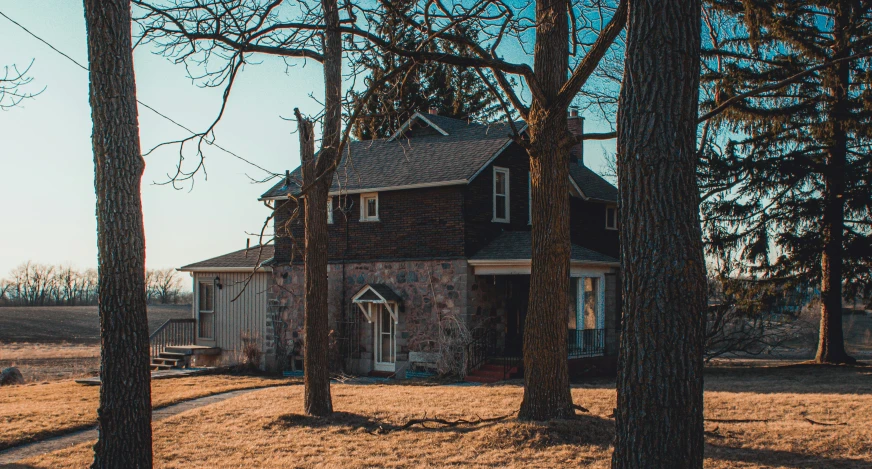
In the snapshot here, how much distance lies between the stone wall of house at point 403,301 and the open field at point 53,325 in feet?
49.6

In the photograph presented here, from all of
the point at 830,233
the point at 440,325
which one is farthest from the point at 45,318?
the point at 830,233

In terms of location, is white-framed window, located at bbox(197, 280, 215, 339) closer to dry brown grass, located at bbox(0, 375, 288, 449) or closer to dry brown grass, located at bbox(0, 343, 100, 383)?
dry brown grass, located at bbox(0, 343, 100, 383)

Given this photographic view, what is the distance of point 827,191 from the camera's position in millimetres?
19719

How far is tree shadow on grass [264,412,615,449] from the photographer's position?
29.5 ft

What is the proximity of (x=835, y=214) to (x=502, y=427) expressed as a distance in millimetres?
13972

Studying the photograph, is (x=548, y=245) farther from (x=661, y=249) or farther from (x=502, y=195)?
(x=502, y=195)

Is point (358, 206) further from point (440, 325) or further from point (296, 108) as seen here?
point (296, 108)

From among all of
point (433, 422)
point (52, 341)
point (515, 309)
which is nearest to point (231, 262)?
point (515, 309)

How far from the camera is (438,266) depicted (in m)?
19.8

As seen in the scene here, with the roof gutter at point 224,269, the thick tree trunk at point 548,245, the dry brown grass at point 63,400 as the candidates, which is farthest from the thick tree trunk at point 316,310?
the roof gutter at point 224,269

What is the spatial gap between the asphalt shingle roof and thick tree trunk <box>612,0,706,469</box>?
1321 centimetres

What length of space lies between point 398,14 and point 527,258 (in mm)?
9325

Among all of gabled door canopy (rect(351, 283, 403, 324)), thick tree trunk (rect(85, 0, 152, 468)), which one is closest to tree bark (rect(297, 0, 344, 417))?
thick tree trunk (rect(85, 0, 152, 468))

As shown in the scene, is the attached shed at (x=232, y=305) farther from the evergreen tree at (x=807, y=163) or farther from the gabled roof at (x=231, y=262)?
the evergreen tree at (x=807, y=163)
